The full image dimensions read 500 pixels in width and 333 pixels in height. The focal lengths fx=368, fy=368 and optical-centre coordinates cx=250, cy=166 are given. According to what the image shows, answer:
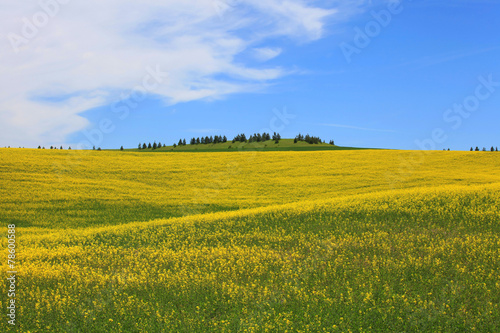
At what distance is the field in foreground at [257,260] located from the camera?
35.0ft

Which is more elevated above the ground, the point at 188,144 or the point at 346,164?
the point at 188,144

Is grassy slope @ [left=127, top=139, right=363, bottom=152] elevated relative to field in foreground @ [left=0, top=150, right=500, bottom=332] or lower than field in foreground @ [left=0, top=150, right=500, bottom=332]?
elevated

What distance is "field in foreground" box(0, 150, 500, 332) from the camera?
10.7 metres

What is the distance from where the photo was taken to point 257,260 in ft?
47.8

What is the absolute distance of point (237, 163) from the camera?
4675cm

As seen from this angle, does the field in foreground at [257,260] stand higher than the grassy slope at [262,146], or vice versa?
the grassy slope at [262,146]

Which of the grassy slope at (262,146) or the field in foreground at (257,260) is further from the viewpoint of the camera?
the grassy slope at (262,146)

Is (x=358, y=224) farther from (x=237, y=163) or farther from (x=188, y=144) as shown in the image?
(x=188, y=144)

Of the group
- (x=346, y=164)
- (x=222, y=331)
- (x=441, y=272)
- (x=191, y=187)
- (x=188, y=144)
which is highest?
(x=188, y=144)

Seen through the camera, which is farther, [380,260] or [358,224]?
[358,224]

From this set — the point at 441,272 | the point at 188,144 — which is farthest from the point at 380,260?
the point at 188,144

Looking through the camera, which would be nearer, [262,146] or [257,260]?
[257,260]

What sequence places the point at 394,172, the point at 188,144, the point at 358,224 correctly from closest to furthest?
the point at 358,224 < the point at 394,172 < the point at 188,144

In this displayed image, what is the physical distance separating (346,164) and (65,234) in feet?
105
